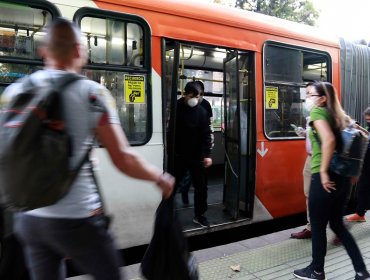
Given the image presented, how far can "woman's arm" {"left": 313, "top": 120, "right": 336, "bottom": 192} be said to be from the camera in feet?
10.1

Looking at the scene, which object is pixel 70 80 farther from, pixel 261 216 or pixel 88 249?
pixel 261 216

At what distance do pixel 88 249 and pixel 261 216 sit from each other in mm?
3453

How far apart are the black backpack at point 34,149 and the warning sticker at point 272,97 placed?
3.57 meters

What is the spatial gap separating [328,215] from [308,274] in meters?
0.53

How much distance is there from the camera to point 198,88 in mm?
4758

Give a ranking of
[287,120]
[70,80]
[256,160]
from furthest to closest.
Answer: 1. [287,120]
2. [256,160]
3. [70,80]

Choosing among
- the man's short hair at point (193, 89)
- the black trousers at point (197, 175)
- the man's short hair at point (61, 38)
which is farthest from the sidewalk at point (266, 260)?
the man's short hair at point (61, 38)

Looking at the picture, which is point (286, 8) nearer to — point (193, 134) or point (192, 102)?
point (192, 102)

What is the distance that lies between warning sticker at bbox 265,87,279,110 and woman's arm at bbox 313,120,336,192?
1707mm

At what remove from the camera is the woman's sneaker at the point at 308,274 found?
10.7 feet

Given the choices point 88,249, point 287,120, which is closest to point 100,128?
point 88,249

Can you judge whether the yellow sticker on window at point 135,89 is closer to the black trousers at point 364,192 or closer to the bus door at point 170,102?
the bus door at point 170,102

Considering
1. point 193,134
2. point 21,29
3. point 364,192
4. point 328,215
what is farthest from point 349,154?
point 21,29

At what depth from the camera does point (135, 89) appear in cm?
376
